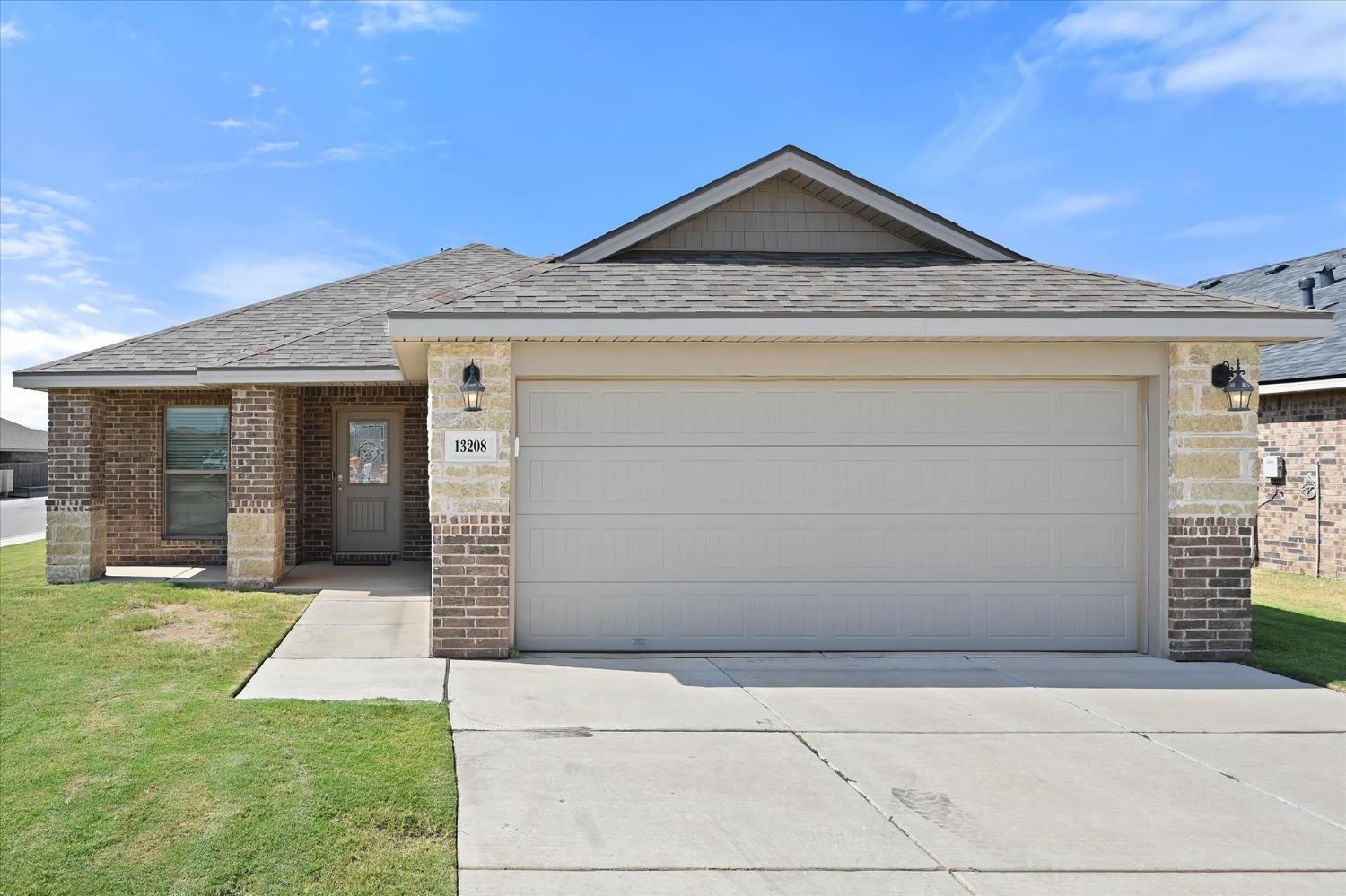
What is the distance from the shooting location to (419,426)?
13.0m

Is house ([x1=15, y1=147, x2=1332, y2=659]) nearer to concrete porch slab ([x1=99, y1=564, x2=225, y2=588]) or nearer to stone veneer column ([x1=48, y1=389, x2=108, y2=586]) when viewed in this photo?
A: concrete porch slab ([x1=99, y1=564, x2=225, y2=588])

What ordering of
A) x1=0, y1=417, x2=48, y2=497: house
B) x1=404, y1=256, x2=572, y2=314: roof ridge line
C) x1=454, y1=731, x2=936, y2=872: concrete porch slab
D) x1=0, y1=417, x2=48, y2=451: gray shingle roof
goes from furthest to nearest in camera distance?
1. x1=0, y1=417, x2=48, y2=451: gray shingle roof
2. x1=0, y1=417, x2=48, y2=497: house
3. x1=404, y1=256, x2=572, y2=314: roof ridge line
4. x1=454, y1=731, x2=936, y2=872: concrete porch slab

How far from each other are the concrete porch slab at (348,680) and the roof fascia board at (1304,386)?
12.4 meters

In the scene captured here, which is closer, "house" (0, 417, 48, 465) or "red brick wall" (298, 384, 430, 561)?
"red brick wall" (298, 384, 430, 561)

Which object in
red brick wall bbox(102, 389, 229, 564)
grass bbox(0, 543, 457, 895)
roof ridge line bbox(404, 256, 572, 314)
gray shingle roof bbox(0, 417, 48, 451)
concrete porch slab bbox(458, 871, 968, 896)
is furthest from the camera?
gray shingle roof bbox(0, 417, 48, 451)

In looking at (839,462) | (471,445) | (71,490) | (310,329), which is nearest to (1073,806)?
(839,462)

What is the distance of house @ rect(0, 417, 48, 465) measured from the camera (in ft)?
160

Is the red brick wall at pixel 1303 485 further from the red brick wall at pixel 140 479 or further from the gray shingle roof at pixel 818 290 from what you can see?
the red brick wall at pixel 140 479

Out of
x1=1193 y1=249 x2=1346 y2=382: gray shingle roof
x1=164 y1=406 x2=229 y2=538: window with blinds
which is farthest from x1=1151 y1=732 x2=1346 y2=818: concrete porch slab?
x1=164 y1=406 x2=229 y2=538: window with blinds

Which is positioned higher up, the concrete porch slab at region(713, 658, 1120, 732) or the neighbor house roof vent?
the neighbor house roof vent


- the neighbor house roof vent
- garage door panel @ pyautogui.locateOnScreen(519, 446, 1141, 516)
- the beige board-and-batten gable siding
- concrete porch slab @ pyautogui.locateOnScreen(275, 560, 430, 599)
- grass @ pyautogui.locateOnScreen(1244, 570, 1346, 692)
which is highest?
the neighbor house roof vent

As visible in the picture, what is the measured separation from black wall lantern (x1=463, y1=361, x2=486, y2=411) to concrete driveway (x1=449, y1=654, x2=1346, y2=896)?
2170mm

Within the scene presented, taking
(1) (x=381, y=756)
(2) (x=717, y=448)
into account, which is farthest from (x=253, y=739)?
(2) (x=717, y=448)

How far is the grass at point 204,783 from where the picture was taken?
3.82 meters
